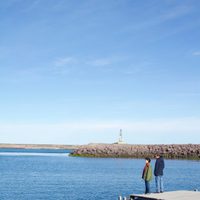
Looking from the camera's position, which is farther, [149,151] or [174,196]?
[149,151]

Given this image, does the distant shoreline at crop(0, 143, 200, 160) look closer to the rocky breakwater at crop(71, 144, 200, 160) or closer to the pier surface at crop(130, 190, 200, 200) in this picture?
the rocky breakwater at crop(71, 144, 200, 160)

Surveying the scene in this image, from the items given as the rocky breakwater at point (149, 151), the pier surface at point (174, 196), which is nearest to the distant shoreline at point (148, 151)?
the rocky breakwater at point (149, 151)

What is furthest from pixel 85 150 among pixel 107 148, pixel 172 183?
pixel 172 183

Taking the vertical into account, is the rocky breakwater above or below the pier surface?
above

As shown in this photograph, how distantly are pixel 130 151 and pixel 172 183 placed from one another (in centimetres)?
7290

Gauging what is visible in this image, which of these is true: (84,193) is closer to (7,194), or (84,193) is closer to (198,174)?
(7,194)

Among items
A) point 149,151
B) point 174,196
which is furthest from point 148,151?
point 174,196

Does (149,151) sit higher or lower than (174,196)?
higher

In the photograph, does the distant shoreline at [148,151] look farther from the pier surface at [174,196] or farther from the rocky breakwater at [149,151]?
the pier surface at [174,196]

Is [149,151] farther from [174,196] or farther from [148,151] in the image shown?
[174,196]

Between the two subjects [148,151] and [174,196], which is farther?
[148,151]

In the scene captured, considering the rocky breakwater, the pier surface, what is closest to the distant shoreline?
the rocky breakwater

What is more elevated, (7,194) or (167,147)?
(167,147)

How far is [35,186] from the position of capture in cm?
5156
